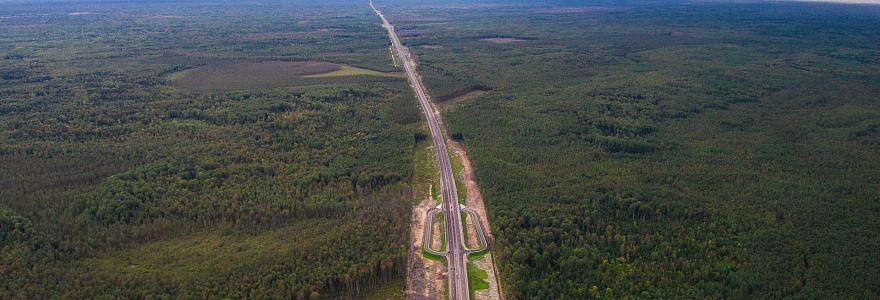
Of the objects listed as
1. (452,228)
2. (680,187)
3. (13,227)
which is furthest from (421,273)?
(13,227)

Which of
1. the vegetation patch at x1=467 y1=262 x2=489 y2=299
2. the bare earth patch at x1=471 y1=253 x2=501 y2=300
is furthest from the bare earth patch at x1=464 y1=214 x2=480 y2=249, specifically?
the vegetation patch at x1=467 y1=262 x2=489 y2=299

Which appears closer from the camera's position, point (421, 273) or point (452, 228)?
point (421, 273)

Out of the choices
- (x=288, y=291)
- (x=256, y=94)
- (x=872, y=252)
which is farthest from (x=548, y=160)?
(x=256, y=94)

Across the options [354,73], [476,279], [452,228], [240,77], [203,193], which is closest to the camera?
[476,279]

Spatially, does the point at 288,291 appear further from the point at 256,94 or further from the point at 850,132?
the point at 850,132

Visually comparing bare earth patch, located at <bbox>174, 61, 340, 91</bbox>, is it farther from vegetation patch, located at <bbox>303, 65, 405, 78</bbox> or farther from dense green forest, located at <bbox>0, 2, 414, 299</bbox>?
dense green forest, located at <bbox>0, 2, 414, 299</bbox>

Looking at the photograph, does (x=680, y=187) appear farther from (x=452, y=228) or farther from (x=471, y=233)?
(x=452, y=228)
